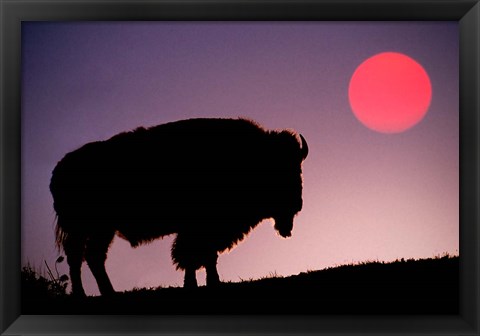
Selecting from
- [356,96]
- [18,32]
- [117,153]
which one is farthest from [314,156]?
[18,32]

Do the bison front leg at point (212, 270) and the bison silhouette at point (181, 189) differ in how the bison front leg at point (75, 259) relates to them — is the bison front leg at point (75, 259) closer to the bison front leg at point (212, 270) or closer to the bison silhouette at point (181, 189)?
the bison silhouette at point (181, 189)

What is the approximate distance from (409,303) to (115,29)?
6.85ft

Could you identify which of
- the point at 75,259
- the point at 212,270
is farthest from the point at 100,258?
the point at 212,270

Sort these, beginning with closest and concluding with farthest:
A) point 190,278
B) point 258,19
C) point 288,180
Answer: point 258,19, point 190,278, point 288,180

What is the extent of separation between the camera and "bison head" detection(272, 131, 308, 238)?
343 centimetres

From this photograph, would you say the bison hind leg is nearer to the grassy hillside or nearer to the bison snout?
the grassy hillside

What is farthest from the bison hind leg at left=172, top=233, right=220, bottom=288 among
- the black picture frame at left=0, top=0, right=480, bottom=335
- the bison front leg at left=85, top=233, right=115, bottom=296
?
the bison front leg at left=85, top=233, right=115, bottom=296

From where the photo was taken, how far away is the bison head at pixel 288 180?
11.2 feet

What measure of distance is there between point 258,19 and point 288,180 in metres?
0.89

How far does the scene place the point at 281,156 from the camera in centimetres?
345

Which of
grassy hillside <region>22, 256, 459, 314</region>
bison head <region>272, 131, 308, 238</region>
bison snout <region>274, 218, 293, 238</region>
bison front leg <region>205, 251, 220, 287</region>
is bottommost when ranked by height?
grassy hillside <region>22, 256, 459, 314</region>

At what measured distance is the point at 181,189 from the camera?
142 inches

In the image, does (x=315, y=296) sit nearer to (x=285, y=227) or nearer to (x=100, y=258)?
(x=285, y=227)

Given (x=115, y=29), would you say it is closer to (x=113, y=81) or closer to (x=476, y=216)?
(x=113, y=81)
